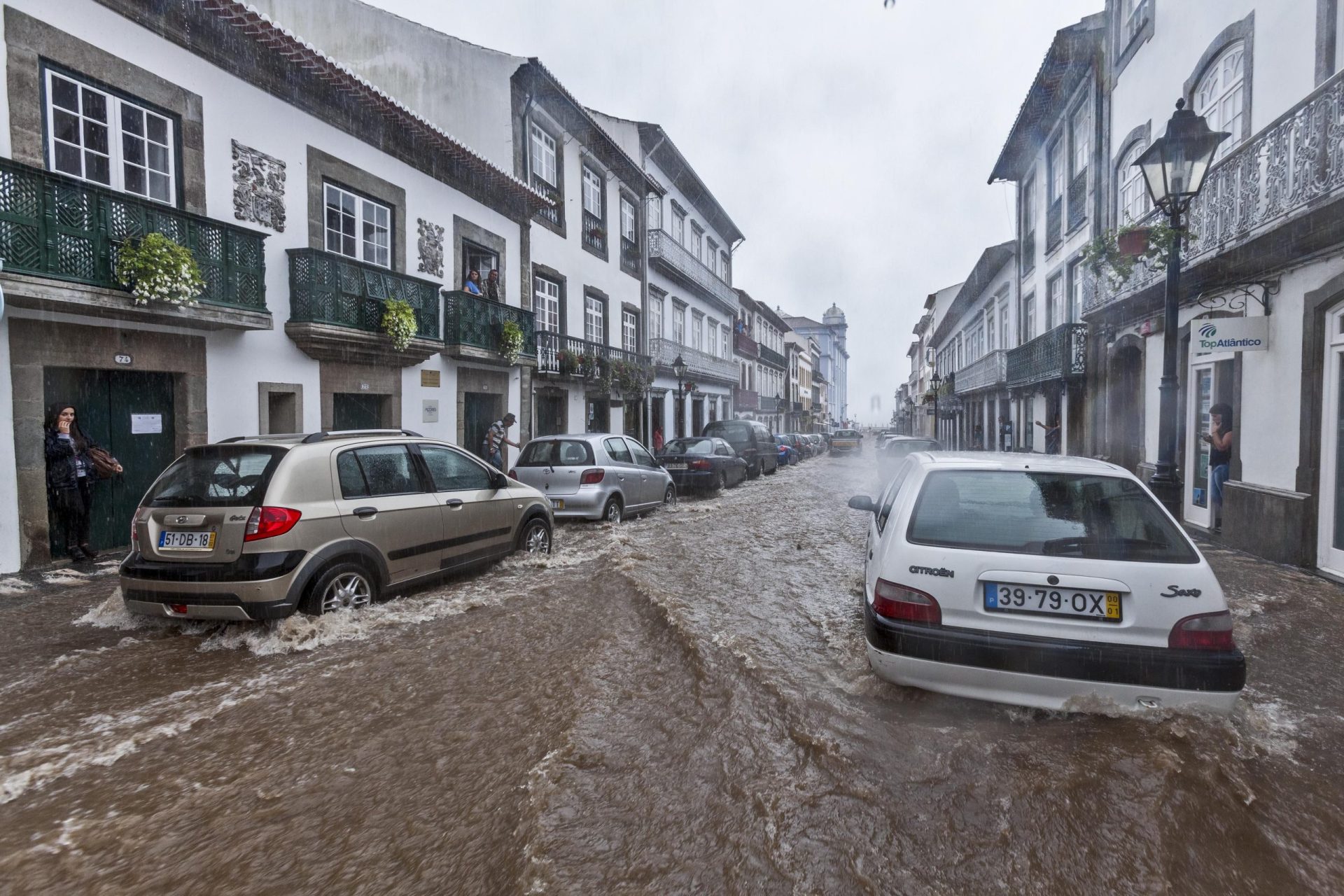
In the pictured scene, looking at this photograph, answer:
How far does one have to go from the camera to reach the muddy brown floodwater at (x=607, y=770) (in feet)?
8.18

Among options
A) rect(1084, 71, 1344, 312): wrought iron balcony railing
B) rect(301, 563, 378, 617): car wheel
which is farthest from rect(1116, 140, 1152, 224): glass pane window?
rect(301, 563, 378, 617): car wheel

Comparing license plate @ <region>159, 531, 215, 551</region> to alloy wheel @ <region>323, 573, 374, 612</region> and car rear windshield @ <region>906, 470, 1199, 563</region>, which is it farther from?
car rear windshield @ <region>906, 470, 1199, 563</region>

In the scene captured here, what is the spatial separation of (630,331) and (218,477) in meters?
19.2

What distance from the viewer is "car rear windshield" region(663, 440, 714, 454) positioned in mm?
16969

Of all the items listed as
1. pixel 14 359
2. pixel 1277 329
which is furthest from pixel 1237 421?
pixel 14 359

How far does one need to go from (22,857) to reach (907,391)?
299ft

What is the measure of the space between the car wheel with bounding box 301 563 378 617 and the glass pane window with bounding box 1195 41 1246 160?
12261mm

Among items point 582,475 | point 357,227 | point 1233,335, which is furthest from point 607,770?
point 357,227

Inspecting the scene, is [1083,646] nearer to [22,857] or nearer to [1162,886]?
[1162,886]

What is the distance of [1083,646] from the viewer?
320 cm

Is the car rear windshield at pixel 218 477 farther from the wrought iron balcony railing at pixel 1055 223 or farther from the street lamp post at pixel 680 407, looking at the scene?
the street lamp post at pixel 680 407

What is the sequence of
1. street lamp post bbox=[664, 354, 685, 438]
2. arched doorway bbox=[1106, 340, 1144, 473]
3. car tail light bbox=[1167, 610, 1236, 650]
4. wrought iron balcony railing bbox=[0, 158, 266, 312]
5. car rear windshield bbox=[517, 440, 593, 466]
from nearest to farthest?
car tail light bbox=[1167, 610, 1236, 650]
wrought iron balcony railing bbox=[0, 158, 266, 312]
car rear windshield bbox=[517, 440, 593, 466]
arched doorway bbox=[1106, 340, 1144, 473]
street lamp post bbox=[664, 354, 685, 438]

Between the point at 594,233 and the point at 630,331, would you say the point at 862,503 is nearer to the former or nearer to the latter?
the point at 594,233

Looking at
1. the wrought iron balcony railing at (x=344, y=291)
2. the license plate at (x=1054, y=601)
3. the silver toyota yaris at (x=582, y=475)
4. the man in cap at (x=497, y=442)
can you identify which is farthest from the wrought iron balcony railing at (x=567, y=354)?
the license plate at (x=1054, y=601)
